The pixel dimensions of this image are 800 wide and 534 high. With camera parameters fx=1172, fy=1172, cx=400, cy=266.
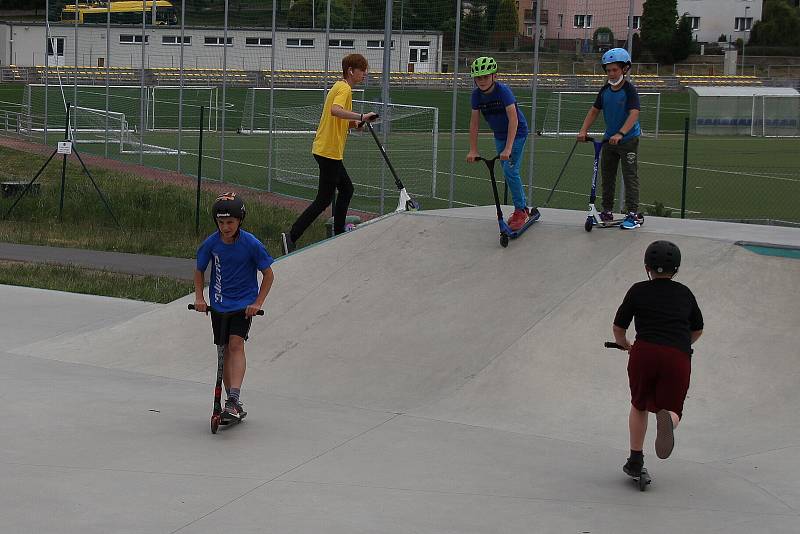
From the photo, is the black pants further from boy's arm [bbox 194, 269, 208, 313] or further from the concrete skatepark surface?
boy's arm [bbox 194, 269, 208, 313]

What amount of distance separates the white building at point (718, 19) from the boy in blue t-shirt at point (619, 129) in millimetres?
49825

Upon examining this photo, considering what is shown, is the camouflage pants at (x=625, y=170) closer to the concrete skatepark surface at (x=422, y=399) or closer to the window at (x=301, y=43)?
the concrete skatepark surface at (x=422, y=399)

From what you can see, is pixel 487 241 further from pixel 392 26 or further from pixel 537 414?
pixel 392 26

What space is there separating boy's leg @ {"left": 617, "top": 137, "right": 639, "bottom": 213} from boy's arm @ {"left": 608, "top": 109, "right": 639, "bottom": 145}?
256 millimetres

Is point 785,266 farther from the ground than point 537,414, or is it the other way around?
point 785,266

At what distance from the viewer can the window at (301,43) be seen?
2248cm

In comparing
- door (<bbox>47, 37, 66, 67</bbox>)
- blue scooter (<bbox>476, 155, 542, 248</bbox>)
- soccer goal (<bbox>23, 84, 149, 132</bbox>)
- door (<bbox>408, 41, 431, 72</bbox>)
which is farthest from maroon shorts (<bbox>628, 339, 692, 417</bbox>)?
door (<bbox>47, 37, 66, 67</bbox>)

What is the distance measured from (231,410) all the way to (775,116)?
4108 centimetres

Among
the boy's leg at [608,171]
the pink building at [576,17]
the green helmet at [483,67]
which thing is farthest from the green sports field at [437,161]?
the green helmet at [483,67]

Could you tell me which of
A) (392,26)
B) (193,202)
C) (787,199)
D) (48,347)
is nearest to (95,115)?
(193,202)

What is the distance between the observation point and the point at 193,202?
20.9m

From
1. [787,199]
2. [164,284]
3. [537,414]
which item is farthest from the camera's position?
[787,199]

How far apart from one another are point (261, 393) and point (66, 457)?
83.1 inches

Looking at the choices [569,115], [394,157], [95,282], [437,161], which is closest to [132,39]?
[437,161]
